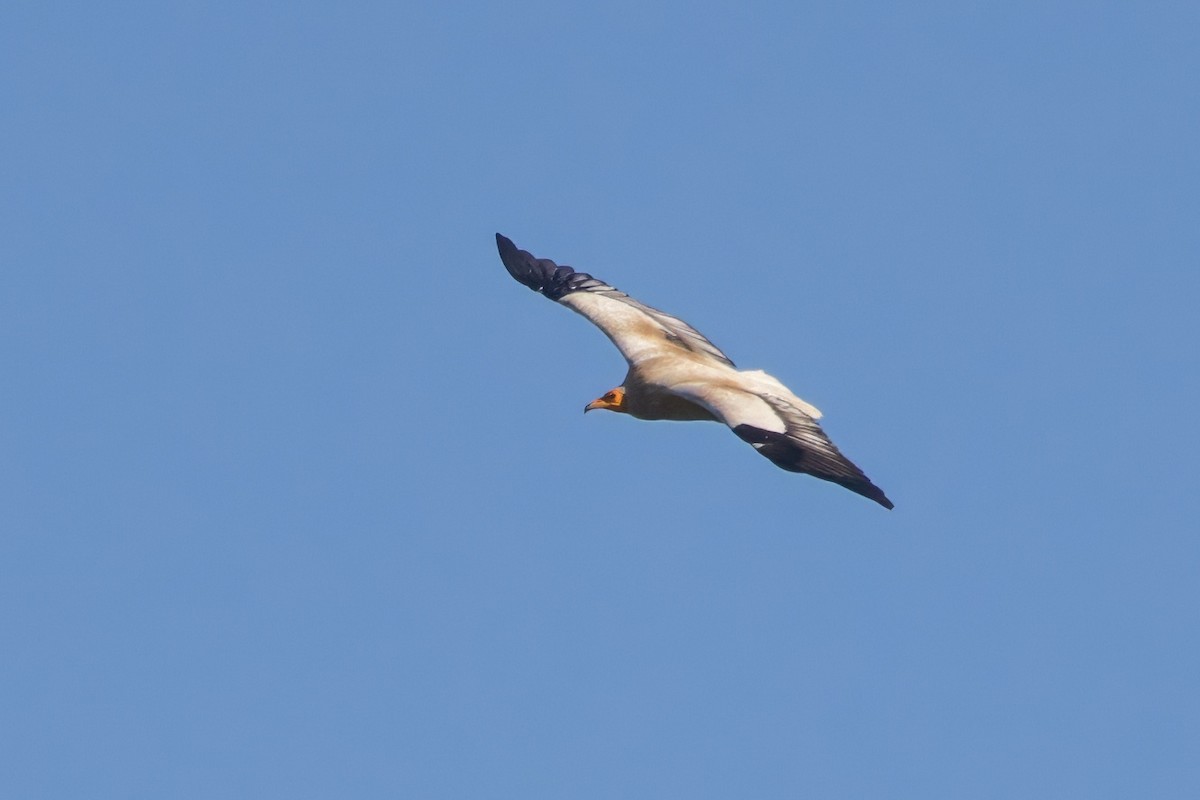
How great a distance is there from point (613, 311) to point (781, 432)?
526 centimetres

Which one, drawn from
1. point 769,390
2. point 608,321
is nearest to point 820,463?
point 769,390

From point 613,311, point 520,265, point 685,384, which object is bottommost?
point 685,384

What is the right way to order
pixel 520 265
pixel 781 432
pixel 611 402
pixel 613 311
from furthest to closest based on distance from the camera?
1. pixel 520 265
2. pixel 613 311
3. pixel 611 402
4. pixel 781 432

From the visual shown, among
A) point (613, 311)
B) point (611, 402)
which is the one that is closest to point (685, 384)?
point (611, 402)

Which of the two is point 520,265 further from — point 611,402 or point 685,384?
point 685,384

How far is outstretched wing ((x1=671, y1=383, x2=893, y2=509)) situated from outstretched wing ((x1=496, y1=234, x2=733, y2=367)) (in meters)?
2.03

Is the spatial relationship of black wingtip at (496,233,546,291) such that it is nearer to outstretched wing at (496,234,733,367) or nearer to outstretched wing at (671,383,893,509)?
outstretched wing at (496,234,733,367)

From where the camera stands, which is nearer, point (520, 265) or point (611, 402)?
point (611, 402)

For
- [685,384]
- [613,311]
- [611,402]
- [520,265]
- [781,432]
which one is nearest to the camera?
[781,432]

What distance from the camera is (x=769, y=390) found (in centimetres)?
1816

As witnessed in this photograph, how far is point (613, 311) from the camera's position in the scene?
2136 centimetres

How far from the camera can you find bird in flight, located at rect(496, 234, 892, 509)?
15789mm

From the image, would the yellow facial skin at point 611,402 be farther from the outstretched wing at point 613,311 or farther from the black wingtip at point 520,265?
the black wingtip at point 520,265

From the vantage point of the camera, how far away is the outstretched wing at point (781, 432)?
1531 centimetres
